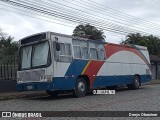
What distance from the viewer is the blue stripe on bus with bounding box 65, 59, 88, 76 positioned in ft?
53.2

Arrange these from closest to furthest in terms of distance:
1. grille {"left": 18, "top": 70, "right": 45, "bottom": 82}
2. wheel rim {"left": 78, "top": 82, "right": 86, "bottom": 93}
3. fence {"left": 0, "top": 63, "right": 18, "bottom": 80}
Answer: grille {"left": 18, "top": 70, "right": 45, "bottom": 82} → wheel rim {"left": 78, "top": 82, "right": 86, "bottom": 93} → fence {"left": 0, "top": 63, "right": 18, "bottom": 80}

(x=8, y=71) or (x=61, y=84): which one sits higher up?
(x=8, y=71)

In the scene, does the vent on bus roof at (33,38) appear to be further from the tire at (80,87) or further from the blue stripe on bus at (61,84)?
the tire at (80,87)

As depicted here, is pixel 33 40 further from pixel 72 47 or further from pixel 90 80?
pixel 90 80

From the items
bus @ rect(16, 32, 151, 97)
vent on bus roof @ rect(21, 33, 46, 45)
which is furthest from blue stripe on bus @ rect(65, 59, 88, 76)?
vent on bus roof @ rect(21, 33, 46, 45)

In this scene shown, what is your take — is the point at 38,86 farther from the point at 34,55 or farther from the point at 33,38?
the point at 33,38

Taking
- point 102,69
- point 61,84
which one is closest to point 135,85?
point 102,69

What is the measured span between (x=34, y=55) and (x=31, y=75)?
3.43ft

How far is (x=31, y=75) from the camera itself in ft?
51.6

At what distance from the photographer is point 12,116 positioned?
34.2 ft

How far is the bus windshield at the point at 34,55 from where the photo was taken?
51.1 ft

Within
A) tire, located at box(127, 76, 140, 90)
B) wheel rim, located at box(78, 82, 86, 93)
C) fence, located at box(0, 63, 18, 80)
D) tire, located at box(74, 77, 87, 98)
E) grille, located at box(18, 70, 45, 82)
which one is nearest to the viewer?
grille, located at box(18, 70, 45, 82)

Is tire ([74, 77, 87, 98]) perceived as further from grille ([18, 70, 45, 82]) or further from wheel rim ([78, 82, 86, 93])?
grille ([18, 70, 45, 82])

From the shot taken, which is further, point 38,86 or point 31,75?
point 31,75
